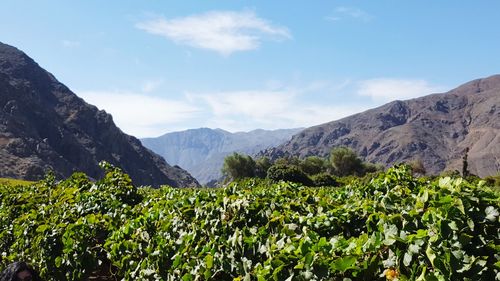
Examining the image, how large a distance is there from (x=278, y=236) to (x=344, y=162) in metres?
89.3

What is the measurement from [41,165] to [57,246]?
12274 centimetres

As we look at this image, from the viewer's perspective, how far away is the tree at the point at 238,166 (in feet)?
274

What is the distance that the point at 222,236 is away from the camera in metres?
4.68

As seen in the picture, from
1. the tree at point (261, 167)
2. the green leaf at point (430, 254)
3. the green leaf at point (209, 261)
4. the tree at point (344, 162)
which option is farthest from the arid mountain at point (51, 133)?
the green leaf at point (430, 254)

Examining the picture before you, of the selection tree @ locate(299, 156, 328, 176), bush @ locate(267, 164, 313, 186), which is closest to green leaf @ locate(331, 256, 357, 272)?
bush @ locate(267, 164, 313, 186)

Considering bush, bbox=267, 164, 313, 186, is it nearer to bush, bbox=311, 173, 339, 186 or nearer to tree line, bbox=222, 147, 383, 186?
bush, bbox=311, 173, 339, 186

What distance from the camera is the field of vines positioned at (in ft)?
9.48

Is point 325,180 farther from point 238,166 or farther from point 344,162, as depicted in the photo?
point 344,162

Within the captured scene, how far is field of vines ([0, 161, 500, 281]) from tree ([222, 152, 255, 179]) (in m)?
75.2

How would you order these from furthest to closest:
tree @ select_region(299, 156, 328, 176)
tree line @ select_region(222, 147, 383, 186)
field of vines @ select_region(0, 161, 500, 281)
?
tree line @ select_region(222, 147, 383, 186) → tree @ select_region(299, 156, 328, 176) → field of vines @ select_region(0, 161, 500, 281)

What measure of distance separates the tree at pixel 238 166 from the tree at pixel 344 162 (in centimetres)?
1821

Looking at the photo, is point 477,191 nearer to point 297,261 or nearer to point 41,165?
point 297,261

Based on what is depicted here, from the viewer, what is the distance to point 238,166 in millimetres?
84000

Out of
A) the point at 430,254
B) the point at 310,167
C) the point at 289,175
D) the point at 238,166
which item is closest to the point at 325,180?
the point at 289,175
